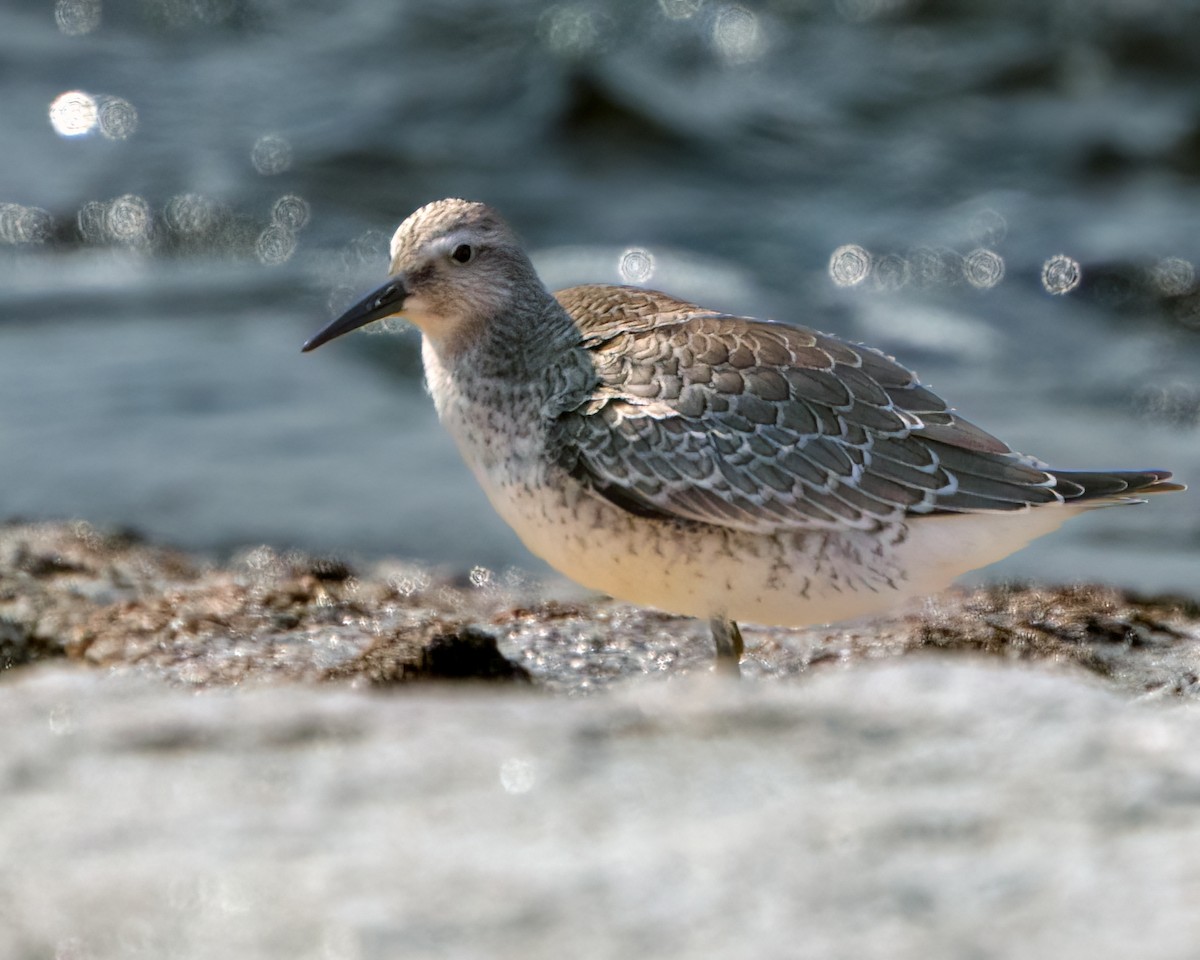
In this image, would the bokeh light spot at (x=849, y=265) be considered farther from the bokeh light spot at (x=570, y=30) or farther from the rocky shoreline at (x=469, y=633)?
the rocky shoreline at (x=469, y=633)

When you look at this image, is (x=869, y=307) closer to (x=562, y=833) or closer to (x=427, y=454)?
(x=427, y=454)

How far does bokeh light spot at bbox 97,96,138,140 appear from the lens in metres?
16.2

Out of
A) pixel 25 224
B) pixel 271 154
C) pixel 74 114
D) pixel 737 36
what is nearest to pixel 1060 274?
pixel 737 36

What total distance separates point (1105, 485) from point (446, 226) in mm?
2596

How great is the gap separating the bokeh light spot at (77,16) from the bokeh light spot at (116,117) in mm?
1751

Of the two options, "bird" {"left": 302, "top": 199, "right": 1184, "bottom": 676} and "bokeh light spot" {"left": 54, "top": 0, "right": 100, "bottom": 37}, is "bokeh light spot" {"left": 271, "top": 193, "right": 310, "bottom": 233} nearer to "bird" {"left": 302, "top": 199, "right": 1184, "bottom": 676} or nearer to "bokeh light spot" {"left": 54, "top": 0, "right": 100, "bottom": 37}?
"bokeh light spot" {"left": 54, "top": 0, "right": 100, "bottom": 37}

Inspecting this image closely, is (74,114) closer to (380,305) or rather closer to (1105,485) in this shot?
(380,305)

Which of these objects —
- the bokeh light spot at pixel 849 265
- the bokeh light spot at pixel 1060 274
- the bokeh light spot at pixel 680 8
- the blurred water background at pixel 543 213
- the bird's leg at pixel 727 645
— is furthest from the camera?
the bokeh light spot at pixel 680 8

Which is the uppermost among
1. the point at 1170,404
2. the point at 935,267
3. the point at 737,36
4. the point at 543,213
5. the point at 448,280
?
the point at 737,36

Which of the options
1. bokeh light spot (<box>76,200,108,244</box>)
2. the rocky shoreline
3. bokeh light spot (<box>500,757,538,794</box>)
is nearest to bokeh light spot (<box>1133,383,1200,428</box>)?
the rocky shoreline

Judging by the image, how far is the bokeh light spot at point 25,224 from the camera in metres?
14.5

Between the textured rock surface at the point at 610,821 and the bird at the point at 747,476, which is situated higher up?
the bird at the point at 747,476

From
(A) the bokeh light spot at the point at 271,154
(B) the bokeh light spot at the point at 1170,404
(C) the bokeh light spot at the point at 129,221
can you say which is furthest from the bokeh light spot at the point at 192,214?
(B) the bokeh light spot at the point at 1170,404

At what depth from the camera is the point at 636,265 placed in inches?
557
